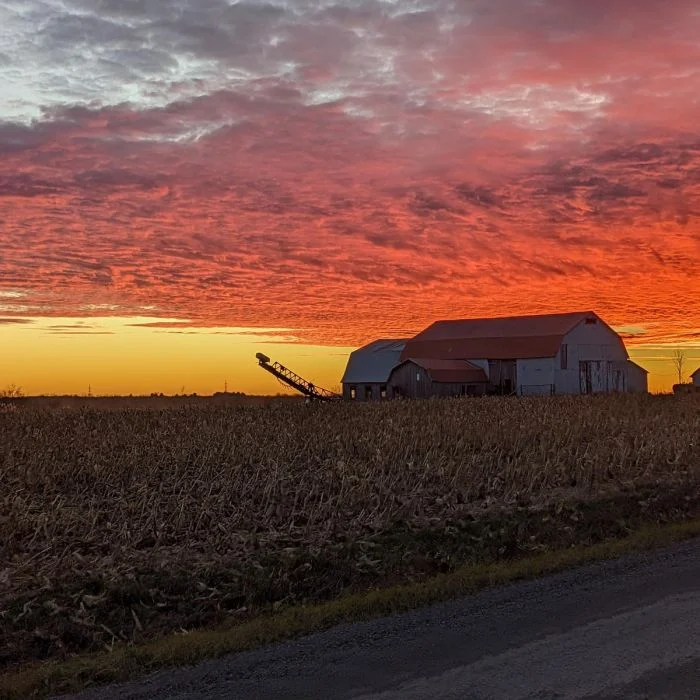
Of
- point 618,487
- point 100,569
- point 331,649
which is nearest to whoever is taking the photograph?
point 331,649

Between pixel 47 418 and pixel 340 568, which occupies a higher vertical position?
pixel 47 418

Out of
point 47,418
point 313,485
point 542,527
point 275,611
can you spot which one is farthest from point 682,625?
point 47,418

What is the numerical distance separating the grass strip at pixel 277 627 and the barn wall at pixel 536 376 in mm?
46807

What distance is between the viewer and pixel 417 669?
691cm

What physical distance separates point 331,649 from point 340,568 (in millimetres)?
3217

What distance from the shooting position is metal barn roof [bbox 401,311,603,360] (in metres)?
59.1

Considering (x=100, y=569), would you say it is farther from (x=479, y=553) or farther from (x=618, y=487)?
(x=618, y=487)

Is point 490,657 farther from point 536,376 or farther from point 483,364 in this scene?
point 483,364

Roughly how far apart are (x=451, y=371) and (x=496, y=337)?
583 cm

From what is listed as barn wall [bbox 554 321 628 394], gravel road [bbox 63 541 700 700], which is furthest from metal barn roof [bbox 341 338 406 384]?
gravel road [bbox 63 541 700 700]

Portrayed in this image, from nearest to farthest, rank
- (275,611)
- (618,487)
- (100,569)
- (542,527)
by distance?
(275,611), (100,569), (542,527), (618,487)

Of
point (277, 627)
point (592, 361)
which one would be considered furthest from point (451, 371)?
point (277, 627)

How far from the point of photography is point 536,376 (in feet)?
192

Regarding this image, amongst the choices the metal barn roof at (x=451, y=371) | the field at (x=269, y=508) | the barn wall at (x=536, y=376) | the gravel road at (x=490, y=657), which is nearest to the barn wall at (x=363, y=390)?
the metal barn roof at (x=451, y=371)
